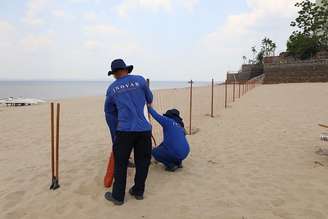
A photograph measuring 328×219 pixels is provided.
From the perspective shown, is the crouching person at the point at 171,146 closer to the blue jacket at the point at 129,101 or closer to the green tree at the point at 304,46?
the blue jacket at the point at 129,101

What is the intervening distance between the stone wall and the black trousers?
43.8 metres

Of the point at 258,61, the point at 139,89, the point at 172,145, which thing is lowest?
the point at 172,145

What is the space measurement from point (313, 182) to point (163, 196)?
83.7 inches

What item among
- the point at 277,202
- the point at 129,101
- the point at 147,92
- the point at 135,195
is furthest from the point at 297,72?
the point at 129,101

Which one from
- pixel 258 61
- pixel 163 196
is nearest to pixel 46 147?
pixel 163 196

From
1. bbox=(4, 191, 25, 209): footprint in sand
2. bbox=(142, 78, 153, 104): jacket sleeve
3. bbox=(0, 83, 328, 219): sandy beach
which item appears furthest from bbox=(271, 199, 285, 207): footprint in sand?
bbox=(4, 191, 25, 209): footprint in sand

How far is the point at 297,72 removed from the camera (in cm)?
4528

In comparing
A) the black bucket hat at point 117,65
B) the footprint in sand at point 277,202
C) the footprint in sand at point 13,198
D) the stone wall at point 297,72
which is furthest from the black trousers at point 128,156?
the stone wall at point 297,72

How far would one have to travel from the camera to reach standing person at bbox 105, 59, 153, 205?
392cm

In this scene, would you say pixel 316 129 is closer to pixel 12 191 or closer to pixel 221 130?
pixel 221 130

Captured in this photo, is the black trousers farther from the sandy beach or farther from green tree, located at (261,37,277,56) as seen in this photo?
green tree, located at (261,37,277,56)

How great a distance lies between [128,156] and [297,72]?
45518 millimetres

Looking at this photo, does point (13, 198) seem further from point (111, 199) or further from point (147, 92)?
point (147, 92)

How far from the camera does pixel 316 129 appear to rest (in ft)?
28.6
